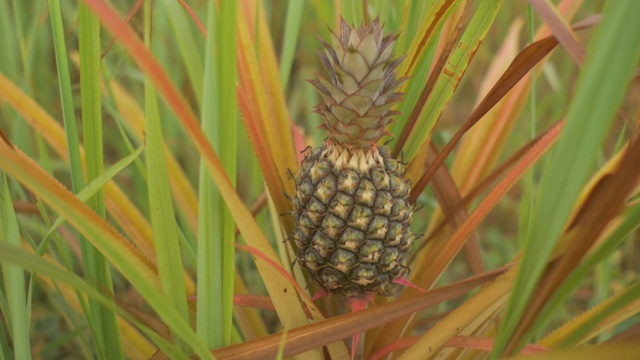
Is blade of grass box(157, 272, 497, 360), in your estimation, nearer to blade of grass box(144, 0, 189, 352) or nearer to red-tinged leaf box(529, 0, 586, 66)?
blade of grass box(144, 0, 189, 352)

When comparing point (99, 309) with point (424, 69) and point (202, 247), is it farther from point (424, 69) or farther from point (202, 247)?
point (424, 69)

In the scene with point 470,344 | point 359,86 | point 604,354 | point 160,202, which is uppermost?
point 359,86

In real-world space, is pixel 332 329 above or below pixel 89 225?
below

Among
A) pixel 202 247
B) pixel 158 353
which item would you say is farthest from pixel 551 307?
pixel 158 353

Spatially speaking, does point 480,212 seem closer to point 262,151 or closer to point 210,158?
point 262,151

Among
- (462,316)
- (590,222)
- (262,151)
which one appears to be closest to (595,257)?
(590,222)

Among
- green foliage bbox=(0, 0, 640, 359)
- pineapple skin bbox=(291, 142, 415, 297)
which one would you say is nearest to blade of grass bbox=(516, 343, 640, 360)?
green foliage bbox=(0, 0, 640, 359)

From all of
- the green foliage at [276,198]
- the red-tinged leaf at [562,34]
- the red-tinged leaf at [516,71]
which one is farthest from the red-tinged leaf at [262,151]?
the red-tinged leaf at [562,34]
